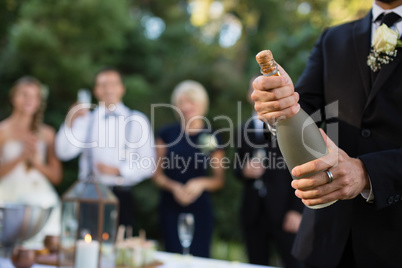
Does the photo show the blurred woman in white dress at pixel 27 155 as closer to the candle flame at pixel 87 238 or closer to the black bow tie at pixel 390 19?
the candle flame at pixel 87 238

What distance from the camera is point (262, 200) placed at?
5.08 meters

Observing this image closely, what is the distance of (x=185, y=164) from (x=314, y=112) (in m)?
3.46

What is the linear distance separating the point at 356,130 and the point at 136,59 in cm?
995

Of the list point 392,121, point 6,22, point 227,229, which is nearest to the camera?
point 392,121

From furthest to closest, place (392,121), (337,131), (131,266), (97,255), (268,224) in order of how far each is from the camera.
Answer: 1. (268,224)
2. (131,266)
3. (97,255)
4. (337,131)
5. (392,121)

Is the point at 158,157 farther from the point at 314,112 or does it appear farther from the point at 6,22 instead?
the point at 6,22

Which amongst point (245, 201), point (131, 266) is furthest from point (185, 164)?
point (131, 266)

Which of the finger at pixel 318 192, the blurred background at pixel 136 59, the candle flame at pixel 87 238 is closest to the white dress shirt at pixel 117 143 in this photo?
the candle flame at pixel 87 238

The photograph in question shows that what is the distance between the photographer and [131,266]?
264cm

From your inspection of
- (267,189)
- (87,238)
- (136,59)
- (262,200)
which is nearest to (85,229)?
(87,238)

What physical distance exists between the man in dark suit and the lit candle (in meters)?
0.98

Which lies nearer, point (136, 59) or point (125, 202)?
point (125, 202)

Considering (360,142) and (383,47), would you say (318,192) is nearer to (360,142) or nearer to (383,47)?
(360,142)

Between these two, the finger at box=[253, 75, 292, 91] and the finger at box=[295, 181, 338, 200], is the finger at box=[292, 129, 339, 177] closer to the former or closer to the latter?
the finger at box=[295, 181, 338, 200]
